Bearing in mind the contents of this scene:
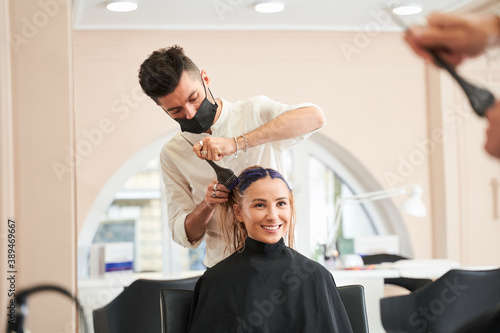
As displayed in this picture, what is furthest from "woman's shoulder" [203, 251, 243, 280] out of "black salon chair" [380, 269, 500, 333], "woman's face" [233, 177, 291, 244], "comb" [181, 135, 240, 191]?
"black salon chair" [380, 269, 500, 333]

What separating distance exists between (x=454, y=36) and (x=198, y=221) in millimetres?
1545

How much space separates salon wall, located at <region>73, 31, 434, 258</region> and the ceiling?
0.09m

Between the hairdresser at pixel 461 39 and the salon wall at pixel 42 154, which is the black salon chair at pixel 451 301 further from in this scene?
the hairdresser at pixel 461 39

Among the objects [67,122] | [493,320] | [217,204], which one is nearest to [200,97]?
[217,204]

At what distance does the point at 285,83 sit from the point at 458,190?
1.67 m

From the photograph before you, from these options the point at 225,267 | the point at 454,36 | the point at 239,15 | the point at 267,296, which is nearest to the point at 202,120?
the point at 225,267

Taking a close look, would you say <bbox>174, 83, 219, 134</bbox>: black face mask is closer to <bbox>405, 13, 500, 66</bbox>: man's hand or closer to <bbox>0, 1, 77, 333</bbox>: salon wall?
<bbox>0, 1, 77, 333</bbox>: salon wall

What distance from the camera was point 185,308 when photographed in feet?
6.52

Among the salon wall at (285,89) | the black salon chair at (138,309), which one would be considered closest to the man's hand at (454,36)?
the black salon chair at (138,309)

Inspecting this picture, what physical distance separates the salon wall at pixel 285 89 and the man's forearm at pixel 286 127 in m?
2.82

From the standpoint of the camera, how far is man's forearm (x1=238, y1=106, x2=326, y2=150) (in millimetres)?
1832

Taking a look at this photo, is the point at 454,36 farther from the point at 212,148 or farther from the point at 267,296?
the point at 267,296

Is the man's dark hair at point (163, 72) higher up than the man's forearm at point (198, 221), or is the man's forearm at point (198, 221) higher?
the man's dark hair at point (163, 72)

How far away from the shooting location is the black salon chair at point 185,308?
194 centimetres
